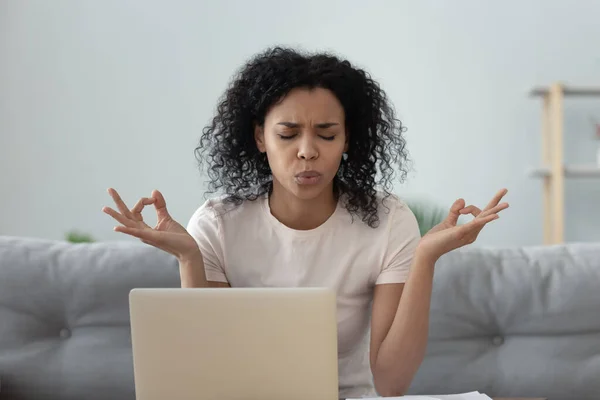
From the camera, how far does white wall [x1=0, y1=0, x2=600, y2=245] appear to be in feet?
12.0

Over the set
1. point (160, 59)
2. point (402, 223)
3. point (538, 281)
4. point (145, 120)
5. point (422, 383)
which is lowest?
point (422, 383)

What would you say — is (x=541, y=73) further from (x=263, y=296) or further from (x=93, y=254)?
(x=263, y=296)

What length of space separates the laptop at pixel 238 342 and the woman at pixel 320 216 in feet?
1.18

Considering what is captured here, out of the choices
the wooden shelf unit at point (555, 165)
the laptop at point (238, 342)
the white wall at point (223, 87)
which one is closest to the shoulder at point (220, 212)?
the laptop at point (238, 342)

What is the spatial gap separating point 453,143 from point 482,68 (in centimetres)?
39

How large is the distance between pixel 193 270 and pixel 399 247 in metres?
0.39

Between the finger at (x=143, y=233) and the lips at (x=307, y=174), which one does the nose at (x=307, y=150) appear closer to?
the lips at (x=307, y=174)

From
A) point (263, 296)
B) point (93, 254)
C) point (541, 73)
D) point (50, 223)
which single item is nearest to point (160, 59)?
point (50, 223)

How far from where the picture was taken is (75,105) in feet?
12.0

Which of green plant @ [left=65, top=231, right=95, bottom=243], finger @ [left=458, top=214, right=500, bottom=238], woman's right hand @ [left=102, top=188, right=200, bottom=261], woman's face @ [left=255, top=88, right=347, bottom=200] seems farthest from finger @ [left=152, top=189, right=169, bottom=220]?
green plant @ [left=65, top=231, right=95, bottom=243]

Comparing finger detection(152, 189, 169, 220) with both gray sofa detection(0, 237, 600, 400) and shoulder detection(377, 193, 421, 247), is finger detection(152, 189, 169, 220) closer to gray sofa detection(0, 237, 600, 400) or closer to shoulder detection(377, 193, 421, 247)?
gray sofa detection(0, 237, 600, 400)

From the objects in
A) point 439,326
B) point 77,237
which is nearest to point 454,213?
point 439,326

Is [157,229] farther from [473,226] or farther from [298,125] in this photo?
[473,226]

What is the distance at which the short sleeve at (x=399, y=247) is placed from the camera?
1497mm
